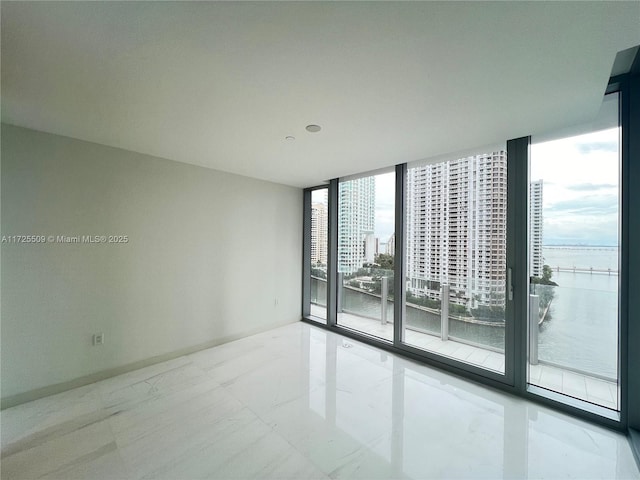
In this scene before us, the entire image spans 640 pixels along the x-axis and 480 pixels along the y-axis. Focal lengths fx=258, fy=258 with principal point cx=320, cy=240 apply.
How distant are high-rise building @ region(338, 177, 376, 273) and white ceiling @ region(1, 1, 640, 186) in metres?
1.50

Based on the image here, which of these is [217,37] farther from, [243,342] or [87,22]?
[243,342]

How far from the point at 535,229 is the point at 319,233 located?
3.07 meters

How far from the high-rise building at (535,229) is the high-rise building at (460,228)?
217 millimetres

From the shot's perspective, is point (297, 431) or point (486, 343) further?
point (486, 343)

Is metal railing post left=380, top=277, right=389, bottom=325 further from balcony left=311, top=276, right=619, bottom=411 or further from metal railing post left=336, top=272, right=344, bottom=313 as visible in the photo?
metal railing post left=336, top=272, right=344, bottom=313

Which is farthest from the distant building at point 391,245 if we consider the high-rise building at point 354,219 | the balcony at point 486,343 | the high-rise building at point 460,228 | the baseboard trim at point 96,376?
the baseboard trim at point 96,376

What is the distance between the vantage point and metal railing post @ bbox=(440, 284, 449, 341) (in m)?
3.21

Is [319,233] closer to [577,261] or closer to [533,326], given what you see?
[533,326]

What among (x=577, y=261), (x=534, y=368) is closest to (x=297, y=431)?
(x=534, y=368)

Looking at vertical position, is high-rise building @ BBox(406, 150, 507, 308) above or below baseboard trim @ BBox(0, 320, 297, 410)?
above

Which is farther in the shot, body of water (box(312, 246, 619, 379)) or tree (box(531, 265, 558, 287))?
tree (box(531, 265, 558, 287))

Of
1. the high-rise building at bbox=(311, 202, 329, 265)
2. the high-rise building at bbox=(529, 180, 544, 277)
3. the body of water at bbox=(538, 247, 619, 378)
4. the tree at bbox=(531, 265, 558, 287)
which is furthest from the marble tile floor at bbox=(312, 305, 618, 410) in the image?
the high-rise building at bbox=(311, 202, 329, 265)

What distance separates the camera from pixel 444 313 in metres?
3.25

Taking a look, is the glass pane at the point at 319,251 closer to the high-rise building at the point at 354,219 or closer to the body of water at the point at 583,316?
the high-rise building at the point at 354,219
